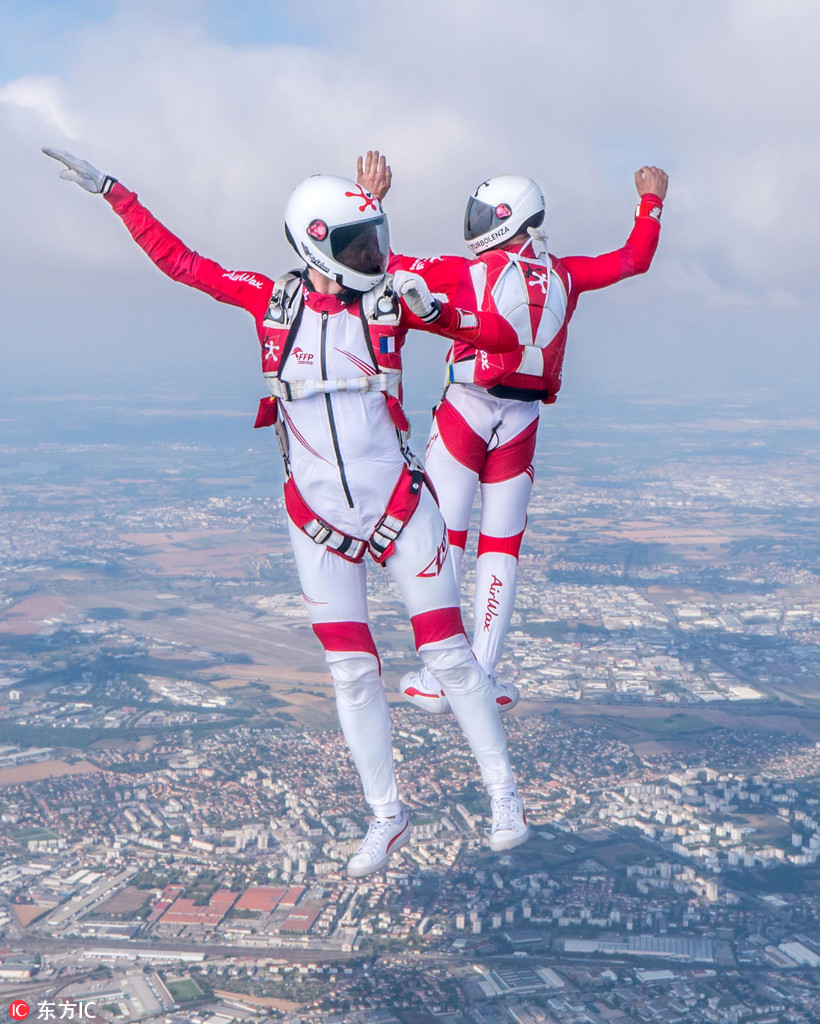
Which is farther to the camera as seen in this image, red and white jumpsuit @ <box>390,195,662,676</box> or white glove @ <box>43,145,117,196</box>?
red and white jumpsuit @ <box>390,195,662,676</box>

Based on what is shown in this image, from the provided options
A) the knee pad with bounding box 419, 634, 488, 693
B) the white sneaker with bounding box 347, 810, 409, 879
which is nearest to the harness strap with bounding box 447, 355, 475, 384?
the knee pad with bounding box 419, 634, 488, 693

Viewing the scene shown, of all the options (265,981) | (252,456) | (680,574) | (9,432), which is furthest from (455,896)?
(9,432)

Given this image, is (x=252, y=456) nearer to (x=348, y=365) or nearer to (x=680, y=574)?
(x=680, y=574)

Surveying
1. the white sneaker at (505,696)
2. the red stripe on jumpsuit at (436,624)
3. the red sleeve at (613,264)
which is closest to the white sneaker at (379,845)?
the white sneaker at (505,696)

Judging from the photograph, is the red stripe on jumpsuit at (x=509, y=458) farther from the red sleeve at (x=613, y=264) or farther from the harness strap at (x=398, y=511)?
the harness strap at (x=398, y=511)

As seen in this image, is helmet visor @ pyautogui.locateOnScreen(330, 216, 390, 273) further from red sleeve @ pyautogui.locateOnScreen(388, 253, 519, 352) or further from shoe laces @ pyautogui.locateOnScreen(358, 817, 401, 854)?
shoe laces @ pyautogui.locateOnScreen(358, 817, 401, 854)

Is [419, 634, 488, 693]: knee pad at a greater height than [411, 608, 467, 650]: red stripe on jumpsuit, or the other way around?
[411, 608, 467, 650]: red stripe on jumpsuit

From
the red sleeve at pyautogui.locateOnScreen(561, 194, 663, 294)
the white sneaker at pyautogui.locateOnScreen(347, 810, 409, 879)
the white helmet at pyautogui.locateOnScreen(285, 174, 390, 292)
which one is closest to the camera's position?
the white helmet at pyautogui.locateOnScreen(285, 174, 390, 292)
